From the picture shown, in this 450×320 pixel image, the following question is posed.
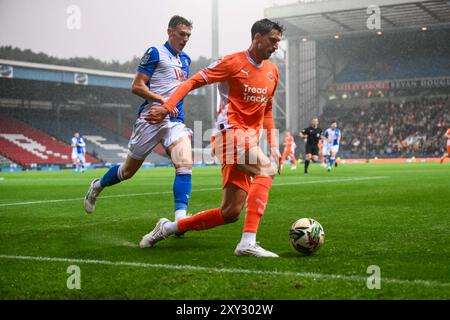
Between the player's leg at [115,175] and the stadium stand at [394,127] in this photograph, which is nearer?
the player's leg at [115,175]

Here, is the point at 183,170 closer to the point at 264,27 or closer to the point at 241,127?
the point at 241,127

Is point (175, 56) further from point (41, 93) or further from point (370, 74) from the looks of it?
point (370, 74)

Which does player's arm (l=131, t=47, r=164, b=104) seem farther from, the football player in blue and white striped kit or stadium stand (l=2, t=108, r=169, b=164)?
stadium stand (l=2, t=108, r=169, b=164)

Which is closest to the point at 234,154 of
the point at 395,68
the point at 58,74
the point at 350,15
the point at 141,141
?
the point at 141,141

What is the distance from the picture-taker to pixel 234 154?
17.8 ft

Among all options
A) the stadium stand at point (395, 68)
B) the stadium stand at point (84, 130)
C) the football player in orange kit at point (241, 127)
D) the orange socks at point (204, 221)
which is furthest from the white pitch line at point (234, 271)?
the stadium stand at point (395, 68)

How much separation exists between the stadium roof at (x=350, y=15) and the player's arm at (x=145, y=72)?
123 ft

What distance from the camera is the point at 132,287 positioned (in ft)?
12.9

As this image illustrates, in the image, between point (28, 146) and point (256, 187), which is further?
point (28, 146)

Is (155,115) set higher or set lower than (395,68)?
lower

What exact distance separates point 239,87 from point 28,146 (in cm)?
4100

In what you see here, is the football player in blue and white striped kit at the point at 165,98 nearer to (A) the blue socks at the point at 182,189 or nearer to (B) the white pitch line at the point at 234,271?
(A) the blue socks at the point at 182,189

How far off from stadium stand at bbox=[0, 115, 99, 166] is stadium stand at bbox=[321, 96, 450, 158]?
21.1m

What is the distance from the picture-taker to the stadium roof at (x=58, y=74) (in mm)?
40000
